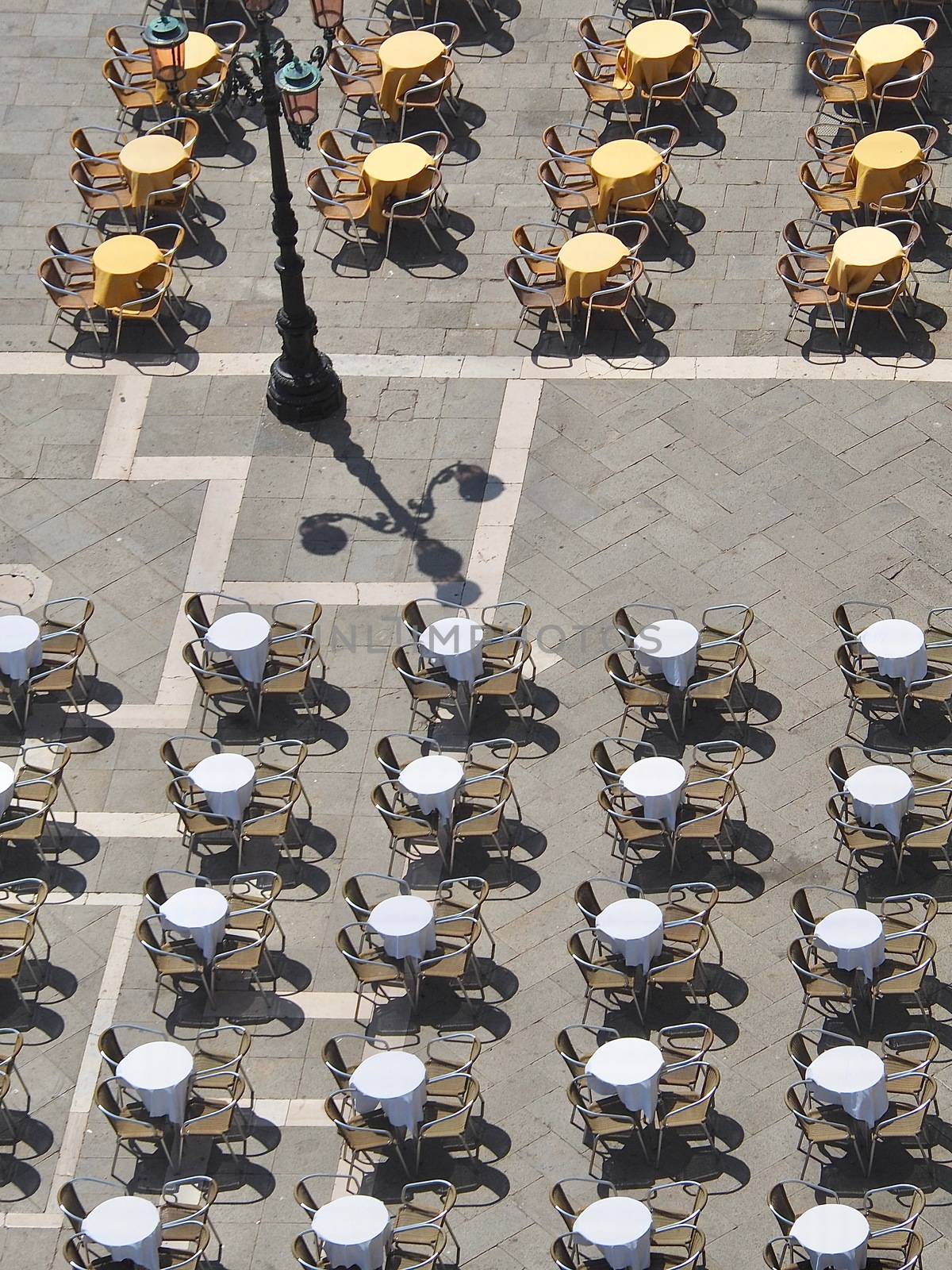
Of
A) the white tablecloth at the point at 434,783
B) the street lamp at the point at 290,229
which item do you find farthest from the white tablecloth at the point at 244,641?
the street lamp at the point at 290,229

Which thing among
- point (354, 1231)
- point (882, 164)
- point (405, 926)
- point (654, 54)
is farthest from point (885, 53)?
point (354, 1231)

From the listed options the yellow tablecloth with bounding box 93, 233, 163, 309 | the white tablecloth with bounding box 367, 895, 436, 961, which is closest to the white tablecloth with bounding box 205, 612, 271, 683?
the white tablecloth with bounding box 367, 895, 436, 961

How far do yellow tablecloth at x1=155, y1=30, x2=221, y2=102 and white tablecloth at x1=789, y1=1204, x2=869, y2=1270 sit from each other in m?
14.3

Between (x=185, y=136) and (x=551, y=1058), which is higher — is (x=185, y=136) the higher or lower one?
the higher one

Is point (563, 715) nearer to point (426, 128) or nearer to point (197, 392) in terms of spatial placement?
point (197, 392)

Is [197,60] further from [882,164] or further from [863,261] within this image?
[863,261]

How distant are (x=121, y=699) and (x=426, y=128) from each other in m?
8.02

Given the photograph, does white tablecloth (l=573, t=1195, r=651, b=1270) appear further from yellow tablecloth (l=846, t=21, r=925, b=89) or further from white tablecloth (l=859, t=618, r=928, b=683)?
yellow tablecloth (l=846, t=21, r=925, b=89)

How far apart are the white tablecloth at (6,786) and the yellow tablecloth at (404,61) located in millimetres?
9334

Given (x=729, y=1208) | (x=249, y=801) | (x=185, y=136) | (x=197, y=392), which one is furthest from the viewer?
(x=185, y=136)

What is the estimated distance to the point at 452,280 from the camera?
25.3m

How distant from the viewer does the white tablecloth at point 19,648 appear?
70.7 ft

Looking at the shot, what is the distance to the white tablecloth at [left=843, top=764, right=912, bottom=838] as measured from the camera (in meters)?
20.0

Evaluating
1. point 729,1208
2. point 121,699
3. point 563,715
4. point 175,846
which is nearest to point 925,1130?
point 729,1208
